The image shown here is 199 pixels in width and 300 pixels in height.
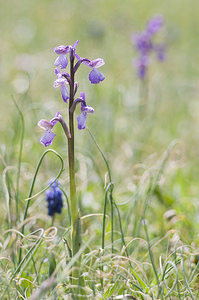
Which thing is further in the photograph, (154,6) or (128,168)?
(154,6)

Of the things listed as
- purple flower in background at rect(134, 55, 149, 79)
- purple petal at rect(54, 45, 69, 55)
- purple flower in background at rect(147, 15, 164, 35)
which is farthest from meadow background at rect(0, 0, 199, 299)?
purple petal at rect(54, 45, 69, 55)

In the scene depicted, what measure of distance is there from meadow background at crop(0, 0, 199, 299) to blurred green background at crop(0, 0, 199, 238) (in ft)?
0.05

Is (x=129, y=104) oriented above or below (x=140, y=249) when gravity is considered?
above

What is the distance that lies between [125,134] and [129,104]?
0.67m

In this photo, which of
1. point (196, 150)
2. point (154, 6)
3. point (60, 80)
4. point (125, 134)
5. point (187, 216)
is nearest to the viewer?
point (60, 80)

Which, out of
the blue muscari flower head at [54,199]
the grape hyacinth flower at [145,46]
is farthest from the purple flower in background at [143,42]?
the blue muscari flower head at [54,199]

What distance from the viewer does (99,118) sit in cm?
457

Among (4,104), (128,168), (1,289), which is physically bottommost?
(1,289)

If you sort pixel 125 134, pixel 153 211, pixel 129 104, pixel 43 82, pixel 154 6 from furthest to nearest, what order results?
pixel 154 6 → pixel 43 82 → pixel 129 104 → pixel 125 134 → pixel 153 211

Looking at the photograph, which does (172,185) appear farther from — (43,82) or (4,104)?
(43,82)

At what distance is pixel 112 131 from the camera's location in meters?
3.89

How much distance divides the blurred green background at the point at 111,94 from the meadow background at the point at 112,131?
0.01m

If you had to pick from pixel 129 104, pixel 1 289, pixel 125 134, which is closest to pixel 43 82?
pixel 129 104

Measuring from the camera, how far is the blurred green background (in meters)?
3.16
